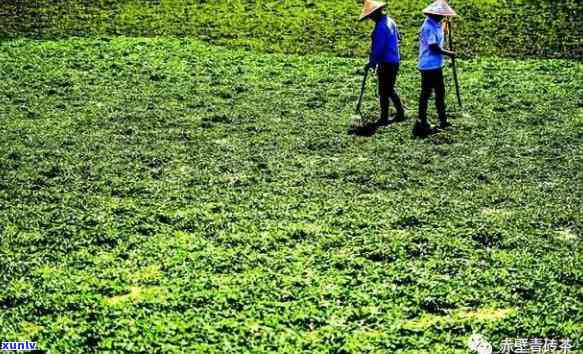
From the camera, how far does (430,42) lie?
1012 centimetres

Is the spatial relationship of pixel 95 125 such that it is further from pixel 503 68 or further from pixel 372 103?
pixel 503 68

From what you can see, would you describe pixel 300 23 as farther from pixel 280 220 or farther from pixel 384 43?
pixel 280 220

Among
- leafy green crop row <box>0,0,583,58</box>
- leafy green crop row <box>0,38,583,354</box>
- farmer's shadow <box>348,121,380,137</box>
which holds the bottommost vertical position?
leafy green crop row <box>0,38,583,354</box>

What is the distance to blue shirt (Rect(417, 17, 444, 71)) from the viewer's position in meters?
10.1

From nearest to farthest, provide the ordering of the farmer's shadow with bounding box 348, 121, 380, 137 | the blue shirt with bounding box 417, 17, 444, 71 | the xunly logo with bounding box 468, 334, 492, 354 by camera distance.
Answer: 1. the xunly logo with bounding box 468, 334, 492, 354
2. the blue shirt with bounding box 417, 17, 444, 71
3. the farmer's shadow with bounding box 348, 121, 380, 137

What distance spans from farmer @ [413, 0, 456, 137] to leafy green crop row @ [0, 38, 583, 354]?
1.06ft

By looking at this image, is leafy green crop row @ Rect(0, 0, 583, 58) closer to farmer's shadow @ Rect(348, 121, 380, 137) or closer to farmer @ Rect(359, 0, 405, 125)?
farmer @ Rect(359, 0, 405, 125)

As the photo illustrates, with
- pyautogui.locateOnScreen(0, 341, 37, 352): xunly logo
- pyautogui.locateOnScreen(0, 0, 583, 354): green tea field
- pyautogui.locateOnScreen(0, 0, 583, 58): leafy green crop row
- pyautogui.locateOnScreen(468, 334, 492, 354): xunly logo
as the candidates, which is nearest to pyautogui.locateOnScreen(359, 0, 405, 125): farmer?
pyautogui.locateOnScreen(0, 0, 583, 354): green tea field

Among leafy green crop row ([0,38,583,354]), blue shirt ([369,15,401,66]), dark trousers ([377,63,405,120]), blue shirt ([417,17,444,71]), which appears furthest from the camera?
dark trousers ([377,63,405,120])

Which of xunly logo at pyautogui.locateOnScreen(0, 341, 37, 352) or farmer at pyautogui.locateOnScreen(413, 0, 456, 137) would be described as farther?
farmer at pyautogui.locateOnScreen(413, 0, 456, 137)

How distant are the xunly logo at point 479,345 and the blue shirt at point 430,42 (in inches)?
223

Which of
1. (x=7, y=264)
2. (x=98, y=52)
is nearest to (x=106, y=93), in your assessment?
(x=98, y=52)

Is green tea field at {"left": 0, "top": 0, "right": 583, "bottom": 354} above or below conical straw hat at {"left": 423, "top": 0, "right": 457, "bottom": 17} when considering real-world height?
below

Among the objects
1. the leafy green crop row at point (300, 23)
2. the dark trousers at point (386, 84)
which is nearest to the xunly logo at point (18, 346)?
the dark trousers at point (386, 84)
